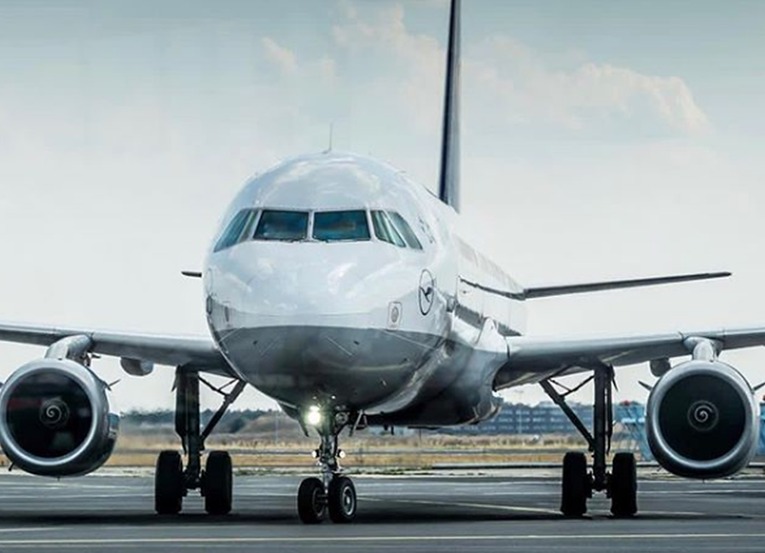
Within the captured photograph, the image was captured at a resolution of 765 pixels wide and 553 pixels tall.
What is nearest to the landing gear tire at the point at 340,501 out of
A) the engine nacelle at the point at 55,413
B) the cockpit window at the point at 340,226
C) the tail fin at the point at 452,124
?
the cockpit window at the point at 340,226

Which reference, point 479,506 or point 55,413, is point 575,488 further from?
point 55,413

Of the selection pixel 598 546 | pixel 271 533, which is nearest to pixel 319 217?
pixel 271 533

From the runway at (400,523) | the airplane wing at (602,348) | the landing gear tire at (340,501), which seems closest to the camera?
the runway at (400,523)

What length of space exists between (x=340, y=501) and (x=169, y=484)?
5.24 metres

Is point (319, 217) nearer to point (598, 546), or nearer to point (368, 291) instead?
point (368, 291)

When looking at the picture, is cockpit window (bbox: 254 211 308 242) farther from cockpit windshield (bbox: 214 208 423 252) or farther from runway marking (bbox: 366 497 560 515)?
runway marking (bbox: 366 497 560 515)

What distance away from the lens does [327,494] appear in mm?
19406

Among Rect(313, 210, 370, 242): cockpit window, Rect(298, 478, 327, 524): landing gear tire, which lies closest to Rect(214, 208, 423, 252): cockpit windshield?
Rect(313, 210, 370, 242): cockpit window

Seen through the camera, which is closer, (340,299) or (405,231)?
(340,299)

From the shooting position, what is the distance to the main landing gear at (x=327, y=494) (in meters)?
19.2

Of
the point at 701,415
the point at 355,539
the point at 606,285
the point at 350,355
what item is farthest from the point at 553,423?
the point at 355,539

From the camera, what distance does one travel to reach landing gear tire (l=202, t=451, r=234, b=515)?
942 inches

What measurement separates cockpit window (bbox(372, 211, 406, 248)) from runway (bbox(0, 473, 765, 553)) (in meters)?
3.02

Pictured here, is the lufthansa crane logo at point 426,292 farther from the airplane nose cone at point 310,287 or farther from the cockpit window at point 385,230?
the airplane nose cone at point 310,287
